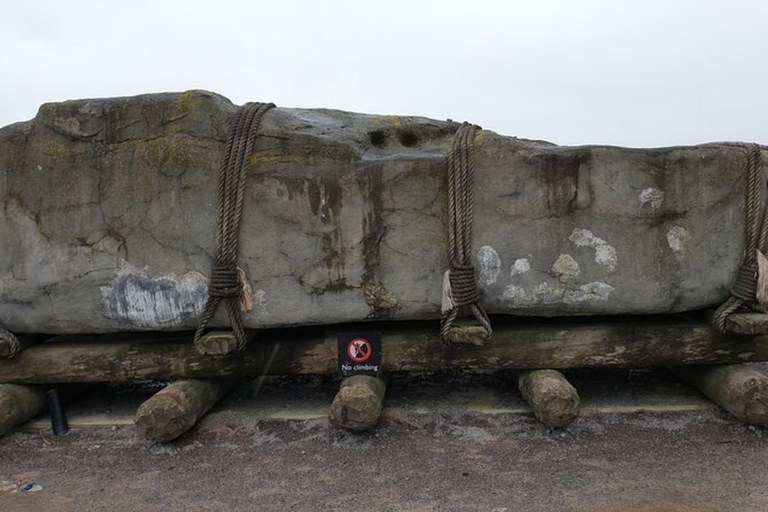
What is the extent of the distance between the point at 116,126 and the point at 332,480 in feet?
8.24

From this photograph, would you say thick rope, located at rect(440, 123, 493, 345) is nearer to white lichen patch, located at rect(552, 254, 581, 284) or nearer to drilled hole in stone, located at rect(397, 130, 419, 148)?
white lichen patch, located at rect(552, 254, 581, 284)

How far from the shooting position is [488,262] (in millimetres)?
3764

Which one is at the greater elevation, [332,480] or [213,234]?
[213,234]

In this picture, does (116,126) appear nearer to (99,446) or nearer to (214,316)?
(214,316)

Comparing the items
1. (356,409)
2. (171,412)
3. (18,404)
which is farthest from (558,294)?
(18,404)

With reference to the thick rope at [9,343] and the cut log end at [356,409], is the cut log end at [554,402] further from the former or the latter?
the thick rope at [9,343]

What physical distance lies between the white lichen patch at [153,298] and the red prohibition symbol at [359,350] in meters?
0.94

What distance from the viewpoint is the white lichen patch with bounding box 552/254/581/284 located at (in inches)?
148

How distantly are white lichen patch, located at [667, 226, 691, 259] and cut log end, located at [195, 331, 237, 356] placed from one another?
264 centimetres

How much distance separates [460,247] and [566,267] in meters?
0.66

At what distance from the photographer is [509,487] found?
303 cm

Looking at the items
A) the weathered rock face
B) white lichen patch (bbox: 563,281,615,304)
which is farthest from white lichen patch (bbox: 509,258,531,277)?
white lichen patch (bbox: 563,281,615,304)

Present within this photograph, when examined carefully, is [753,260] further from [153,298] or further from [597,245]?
[153,298]

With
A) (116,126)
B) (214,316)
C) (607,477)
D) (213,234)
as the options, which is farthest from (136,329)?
(607,477)
